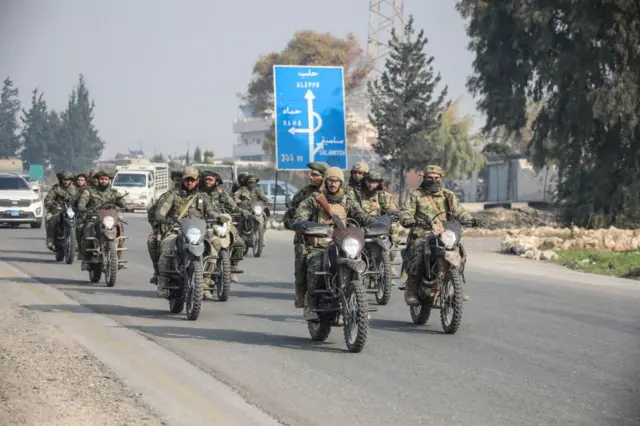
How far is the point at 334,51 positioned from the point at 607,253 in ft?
236

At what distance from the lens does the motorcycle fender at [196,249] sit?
13.9m

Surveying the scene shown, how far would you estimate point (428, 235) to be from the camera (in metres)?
13.6

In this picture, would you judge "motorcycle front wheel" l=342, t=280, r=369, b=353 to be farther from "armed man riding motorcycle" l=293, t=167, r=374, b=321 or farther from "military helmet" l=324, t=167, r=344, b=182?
"military helmet" l=324, t=167, r=344, b=182

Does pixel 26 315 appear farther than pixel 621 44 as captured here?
No

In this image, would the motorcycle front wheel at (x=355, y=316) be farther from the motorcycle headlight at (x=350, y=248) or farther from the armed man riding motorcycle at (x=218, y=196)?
the armed man riding motorcycle at (x=218, y=196)

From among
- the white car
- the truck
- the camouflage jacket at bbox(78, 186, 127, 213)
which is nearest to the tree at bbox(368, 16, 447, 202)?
the truck

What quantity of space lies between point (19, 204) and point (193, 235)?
24.8 metres

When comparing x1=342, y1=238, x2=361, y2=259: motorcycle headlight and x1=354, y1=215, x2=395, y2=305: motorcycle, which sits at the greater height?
x1=342, y1=238, x2=361, y2=259: motorcycle headlight

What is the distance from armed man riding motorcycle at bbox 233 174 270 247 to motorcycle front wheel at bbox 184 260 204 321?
1208cm

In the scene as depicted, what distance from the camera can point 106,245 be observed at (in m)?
18.6

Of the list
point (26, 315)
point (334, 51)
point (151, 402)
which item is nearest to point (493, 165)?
point (334, 51)

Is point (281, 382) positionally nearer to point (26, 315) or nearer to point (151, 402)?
point (151, 402)

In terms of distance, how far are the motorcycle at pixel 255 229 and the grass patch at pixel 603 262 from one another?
632cm

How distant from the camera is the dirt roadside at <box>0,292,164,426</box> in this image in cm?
826
